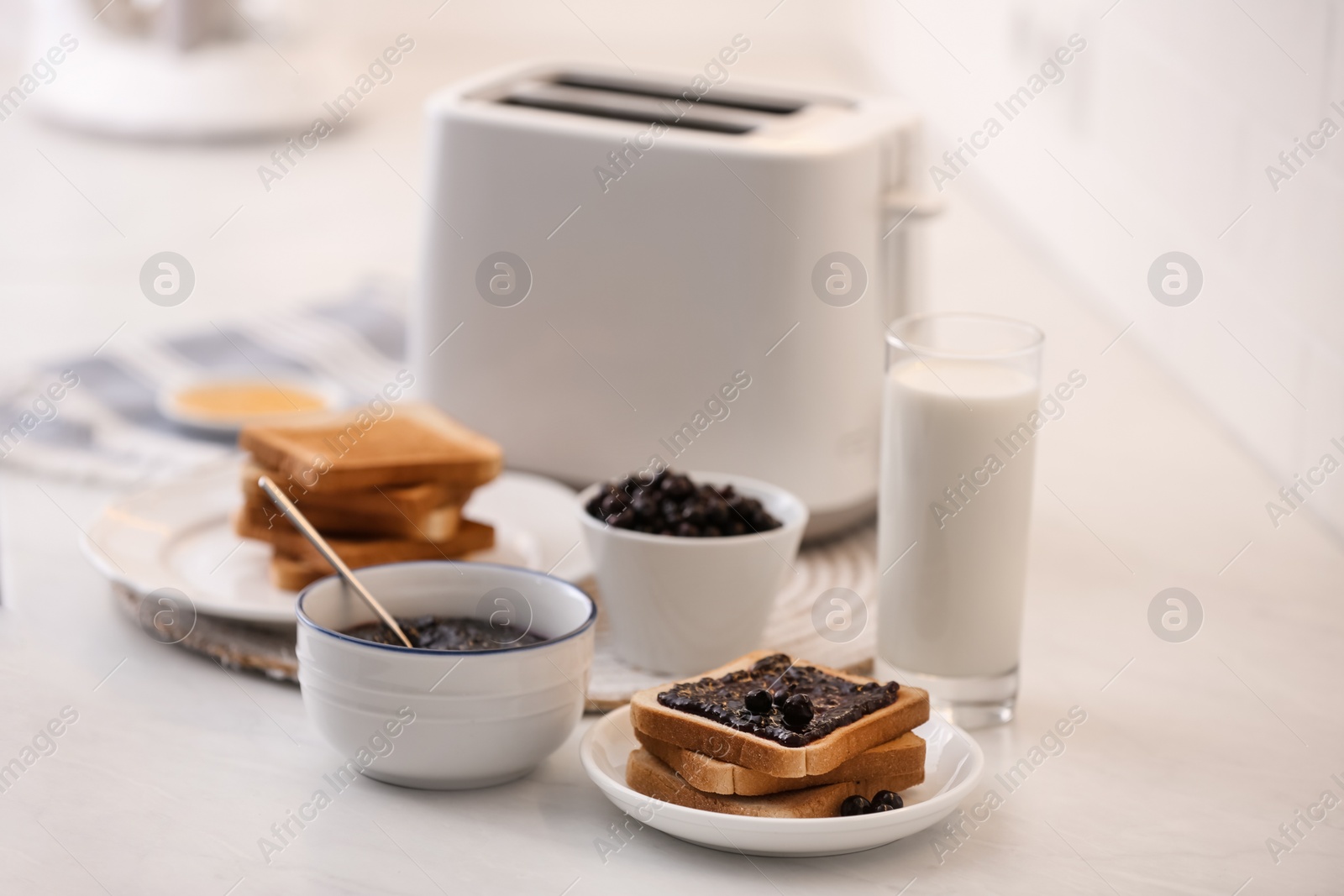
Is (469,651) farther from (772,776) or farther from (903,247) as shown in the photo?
(903,247)

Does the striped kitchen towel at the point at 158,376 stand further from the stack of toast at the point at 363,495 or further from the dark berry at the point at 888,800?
the dark berry at the point at 888,800

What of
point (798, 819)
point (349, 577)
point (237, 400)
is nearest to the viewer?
point (798, 819)

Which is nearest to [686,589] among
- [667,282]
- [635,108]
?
[667,282]

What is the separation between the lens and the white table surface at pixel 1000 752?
674 mm

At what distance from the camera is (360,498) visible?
0.92 meters

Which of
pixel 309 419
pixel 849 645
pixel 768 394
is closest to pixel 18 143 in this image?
pixel 309 419

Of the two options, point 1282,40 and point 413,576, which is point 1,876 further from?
point 1282,40

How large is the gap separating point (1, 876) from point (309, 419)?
0.43m

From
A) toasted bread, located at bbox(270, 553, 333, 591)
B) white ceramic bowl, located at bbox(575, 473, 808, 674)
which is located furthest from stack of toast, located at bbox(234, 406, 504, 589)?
white ceramic bowl, located at bbox(575, 473, 808, 674)

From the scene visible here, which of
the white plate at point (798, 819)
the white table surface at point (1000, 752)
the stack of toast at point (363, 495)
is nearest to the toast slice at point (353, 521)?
the stack of toast at point (363, 495)

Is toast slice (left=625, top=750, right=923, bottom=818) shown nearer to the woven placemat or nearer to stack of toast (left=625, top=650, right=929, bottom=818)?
stack of toast (left=625, top=650, right=929, bottom=818)

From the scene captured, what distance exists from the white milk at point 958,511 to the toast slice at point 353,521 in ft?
0.96

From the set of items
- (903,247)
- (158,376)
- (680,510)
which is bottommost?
(158,376)

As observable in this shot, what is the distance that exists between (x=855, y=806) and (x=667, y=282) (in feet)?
1.50
